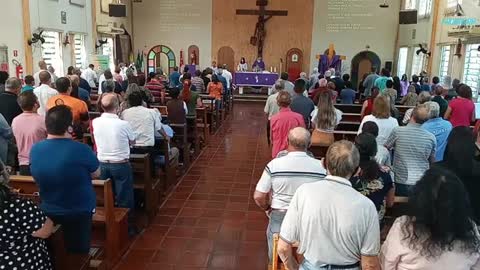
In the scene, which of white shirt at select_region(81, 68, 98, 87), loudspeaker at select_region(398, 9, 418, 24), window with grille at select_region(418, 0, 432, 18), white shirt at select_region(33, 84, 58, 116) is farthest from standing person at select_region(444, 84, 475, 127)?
white shirt at select_region(81, 68, 98, 87)

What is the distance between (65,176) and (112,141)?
1145 millimetres

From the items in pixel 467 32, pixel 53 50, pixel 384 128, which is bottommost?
pixel 384 128

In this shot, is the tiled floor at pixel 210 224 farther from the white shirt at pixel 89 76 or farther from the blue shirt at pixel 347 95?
the white shirt at pixel 89 76

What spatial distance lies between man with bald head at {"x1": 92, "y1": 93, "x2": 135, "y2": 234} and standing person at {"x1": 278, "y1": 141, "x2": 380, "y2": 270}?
2.24 meters

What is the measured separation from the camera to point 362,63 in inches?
640

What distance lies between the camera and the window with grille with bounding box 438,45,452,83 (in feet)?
36.7

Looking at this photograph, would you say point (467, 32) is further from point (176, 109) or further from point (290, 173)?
point (290, 173)

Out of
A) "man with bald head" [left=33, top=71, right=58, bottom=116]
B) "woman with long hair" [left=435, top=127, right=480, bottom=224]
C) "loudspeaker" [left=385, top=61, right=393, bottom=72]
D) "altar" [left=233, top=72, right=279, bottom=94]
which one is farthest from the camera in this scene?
"loudspeaker" [left=385, top=61, right=393, bottom=72]

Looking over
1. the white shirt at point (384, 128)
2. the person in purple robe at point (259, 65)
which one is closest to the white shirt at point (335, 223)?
the white shirt at point (384, 128)

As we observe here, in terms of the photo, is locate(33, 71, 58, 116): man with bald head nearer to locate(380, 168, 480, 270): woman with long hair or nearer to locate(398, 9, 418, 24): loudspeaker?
locate(380, 168, 480, 270): woman with long hair

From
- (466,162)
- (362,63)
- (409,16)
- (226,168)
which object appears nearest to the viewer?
(466,162)

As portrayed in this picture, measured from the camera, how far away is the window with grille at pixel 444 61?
36.7ft

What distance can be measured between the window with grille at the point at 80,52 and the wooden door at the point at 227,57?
5.66 metres

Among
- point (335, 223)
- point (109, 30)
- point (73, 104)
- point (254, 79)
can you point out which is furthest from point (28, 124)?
point (254, 79)
